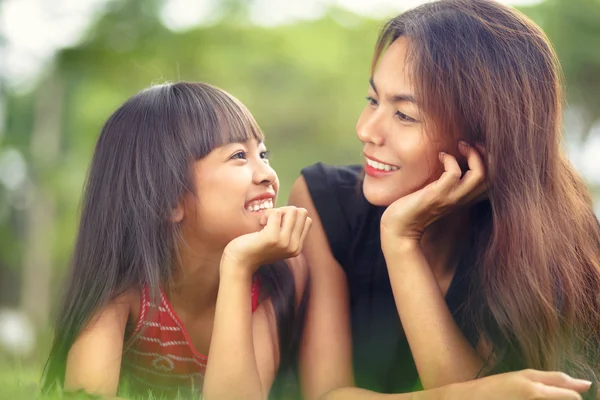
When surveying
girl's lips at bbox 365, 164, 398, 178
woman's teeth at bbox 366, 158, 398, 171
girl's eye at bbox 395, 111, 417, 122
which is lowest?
girl's lips at bbox 365, 164, 398, 178

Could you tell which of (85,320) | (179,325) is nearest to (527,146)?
(179,325)

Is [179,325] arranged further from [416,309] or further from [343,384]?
[416,309]

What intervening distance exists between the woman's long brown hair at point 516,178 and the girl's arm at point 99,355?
4.07 feet

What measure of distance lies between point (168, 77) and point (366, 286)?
8620mm

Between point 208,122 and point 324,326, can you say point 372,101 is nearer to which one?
point 208,122

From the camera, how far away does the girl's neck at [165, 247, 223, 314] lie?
2.90m

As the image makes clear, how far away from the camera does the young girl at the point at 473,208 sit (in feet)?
8.05

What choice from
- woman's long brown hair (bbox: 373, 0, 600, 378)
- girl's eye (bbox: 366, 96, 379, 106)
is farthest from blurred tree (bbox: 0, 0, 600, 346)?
woman's long brown hair (bbox: 373, 0, 600, 378)

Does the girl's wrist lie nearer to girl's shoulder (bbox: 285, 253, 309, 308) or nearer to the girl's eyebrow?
girl's shoulder (bbox: 285, 253, 309, 308)

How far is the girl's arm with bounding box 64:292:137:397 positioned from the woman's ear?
0.38 meters

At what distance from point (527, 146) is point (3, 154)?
1424cm

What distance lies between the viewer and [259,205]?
281 cm

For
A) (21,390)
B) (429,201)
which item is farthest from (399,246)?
(21,390)

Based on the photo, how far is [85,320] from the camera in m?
2.62
